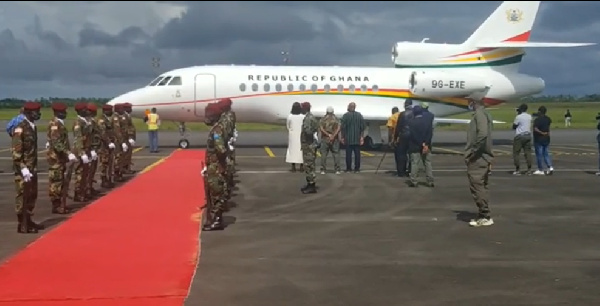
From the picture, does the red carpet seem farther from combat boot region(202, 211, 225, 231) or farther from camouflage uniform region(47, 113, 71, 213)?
camouflage uniform region(47, 113, 71, 213)

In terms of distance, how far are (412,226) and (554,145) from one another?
22595mm

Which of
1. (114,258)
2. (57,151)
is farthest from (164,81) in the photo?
(114,258)

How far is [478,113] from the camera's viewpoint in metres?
11.3

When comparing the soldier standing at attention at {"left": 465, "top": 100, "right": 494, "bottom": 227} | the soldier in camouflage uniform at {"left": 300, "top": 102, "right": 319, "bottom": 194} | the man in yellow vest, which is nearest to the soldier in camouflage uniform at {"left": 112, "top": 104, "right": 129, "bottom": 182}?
the soldier in camouflage uniform at {"left": 300, "top": 102, "right": 319, "bottom": 194}

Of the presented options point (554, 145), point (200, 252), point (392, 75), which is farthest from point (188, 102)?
point (200, 252)

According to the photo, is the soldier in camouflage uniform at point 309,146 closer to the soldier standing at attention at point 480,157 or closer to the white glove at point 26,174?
the soldier standing at attention at point 480,157

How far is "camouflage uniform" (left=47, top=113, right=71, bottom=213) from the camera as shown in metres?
11.8

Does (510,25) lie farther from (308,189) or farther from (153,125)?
(308,189)

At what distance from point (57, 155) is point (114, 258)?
3.98 metres

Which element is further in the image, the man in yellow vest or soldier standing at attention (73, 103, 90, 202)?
the man in yellow vest

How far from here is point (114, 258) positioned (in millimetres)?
8562

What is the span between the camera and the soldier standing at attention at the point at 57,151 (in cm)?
1183

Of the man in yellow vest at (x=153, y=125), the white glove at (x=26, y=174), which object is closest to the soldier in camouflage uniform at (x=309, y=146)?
the white glove at (x=26, y=174)

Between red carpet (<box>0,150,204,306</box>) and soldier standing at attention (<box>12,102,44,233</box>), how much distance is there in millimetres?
478
